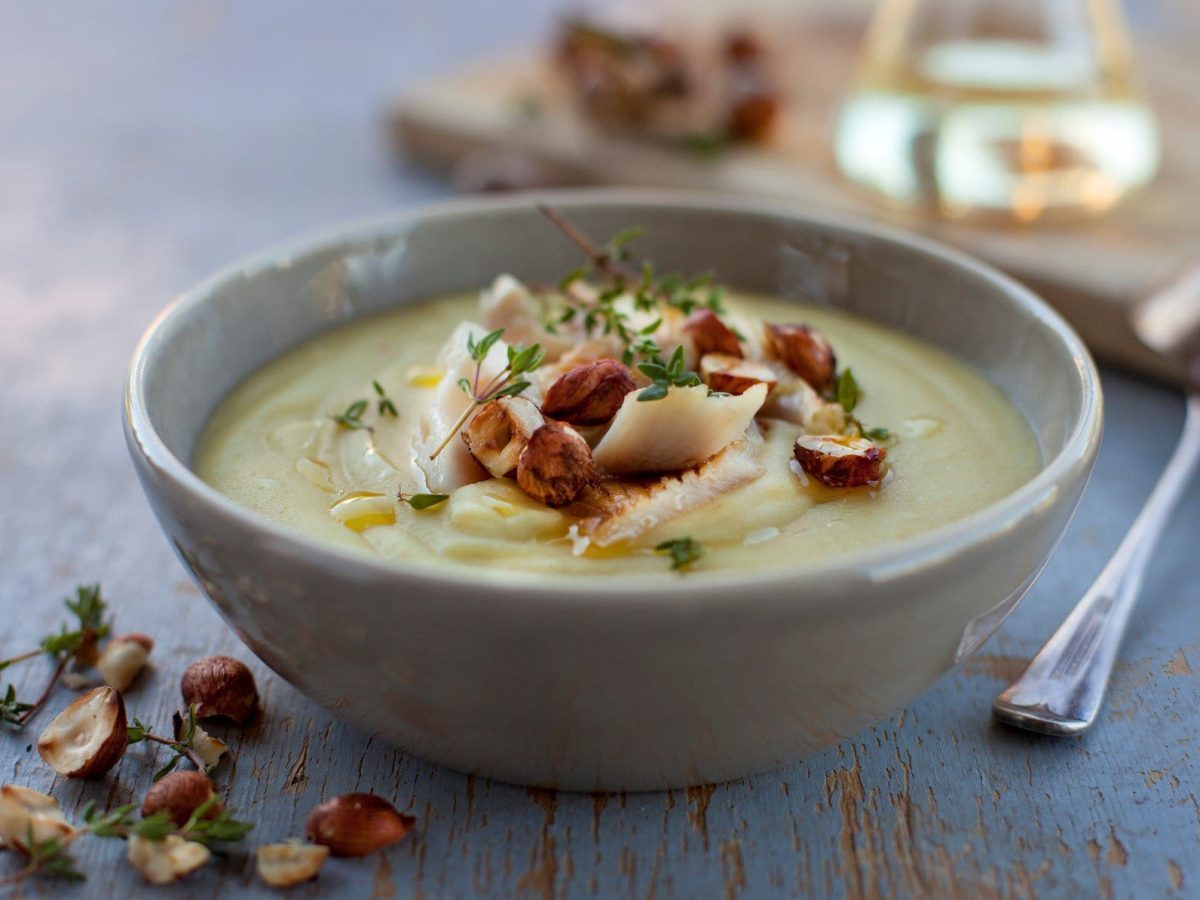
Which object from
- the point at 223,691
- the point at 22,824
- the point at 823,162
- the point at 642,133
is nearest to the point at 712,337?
the point at 223,691

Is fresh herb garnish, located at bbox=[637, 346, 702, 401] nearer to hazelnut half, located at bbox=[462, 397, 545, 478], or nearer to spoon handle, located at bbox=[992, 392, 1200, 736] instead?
hazelnut half, located at bbox=[462, 397, 545, 478]

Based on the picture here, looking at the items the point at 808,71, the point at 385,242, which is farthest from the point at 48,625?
the point at 808,71

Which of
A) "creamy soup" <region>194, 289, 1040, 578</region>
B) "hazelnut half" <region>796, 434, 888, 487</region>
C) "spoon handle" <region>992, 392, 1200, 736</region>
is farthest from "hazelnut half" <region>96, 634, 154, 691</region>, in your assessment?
"spoon handle" <region>992, 392, 1200, 736</region>

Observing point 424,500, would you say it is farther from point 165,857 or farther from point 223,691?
point 165,857

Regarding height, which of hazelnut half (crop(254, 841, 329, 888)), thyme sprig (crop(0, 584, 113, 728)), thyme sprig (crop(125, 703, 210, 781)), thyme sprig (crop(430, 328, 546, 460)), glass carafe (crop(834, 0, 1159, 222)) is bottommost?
thyme sprig (crop(0, 584, 113, 728))

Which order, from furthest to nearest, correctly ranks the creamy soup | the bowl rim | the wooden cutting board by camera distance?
the wooden cutting board, the creamy soup, the bowl rim

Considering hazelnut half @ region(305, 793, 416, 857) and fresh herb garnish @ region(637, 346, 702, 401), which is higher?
fresh herb garnish @ region(637, 346, 702, 401)

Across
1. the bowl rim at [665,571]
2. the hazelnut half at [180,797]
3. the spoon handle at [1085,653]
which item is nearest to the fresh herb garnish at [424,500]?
the bowl rim at [665,571]
